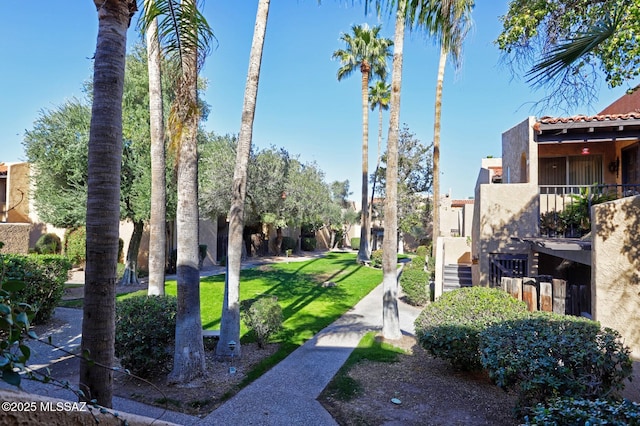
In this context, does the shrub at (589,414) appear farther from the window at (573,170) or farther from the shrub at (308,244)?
the shrub at (308,244)

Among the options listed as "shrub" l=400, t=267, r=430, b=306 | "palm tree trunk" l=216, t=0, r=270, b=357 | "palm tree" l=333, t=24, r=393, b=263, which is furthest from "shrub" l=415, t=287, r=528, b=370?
"palm tree" l=333, t=24, r=393, b=263

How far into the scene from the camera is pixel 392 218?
869 cm

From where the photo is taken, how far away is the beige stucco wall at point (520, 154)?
1057 centimetres

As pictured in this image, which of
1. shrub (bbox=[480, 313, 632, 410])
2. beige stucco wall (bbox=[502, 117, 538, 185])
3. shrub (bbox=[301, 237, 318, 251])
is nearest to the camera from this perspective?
shrub (bbox=[480, 313, 632, 410])

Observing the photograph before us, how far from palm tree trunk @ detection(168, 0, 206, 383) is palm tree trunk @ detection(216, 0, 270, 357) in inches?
39.3

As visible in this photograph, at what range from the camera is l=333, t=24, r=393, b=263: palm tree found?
25.4 metres

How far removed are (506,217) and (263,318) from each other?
22.2 feet

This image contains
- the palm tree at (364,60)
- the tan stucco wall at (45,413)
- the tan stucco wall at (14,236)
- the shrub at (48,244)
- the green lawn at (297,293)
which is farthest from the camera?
the palm tree at (364,60)

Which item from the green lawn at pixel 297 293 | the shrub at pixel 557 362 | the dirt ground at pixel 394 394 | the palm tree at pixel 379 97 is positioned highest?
the palm tree at pixel 379 97

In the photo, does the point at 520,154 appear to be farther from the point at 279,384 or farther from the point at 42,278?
the point at 42,278

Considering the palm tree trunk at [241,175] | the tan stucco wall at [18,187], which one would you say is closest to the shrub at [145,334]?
the palm tree trunk at [241,175]

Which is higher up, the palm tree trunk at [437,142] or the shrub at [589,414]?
the palm tree trunk at [437,142]

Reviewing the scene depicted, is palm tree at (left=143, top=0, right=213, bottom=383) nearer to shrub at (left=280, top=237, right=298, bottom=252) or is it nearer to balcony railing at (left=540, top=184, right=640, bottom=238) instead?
balcony railing at (left=540, top=184, right=640, bottom=238)

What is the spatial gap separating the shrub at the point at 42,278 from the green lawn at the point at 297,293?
3241mm
